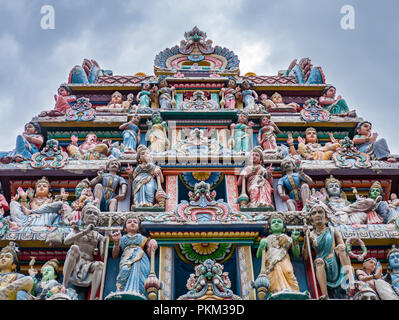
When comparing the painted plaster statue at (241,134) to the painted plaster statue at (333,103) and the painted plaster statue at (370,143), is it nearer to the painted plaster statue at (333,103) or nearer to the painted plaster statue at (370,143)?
the painted plaster statue at (370,143)

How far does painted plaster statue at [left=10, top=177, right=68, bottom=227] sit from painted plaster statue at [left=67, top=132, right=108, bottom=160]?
4.24 ft

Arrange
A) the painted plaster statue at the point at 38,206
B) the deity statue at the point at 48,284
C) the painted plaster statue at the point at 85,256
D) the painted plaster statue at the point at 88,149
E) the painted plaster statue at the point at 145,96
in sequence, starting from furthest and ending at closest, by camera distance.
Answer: the painted plaster statue at the point at 145,96 < the painted plaster statue at the point at 88,149 < the painted plaster statue at the point at 38,206 < the painted plaster statue at the point at 85,256 < the deity statue at the point at 48,284

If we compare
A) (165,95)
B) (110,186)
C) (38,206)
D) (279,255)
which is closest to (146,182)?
(110,186)

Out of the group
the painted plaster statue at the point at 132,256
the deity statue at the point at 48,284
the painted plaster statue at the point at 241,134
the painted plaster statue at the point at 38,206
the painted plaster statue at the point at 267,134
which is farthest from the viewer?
the painted plaster statue at the point at 267,134

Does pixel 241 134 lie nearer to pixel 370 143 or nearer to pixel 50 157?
pixel 370 143

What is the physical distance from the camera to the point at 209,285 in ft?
31.1

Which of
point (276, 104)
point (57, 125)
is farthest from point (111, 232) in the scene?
point (276, 104)

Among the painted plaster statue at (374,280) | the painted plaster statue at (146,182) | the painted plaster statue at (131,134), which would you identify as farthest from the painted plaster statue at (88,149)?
the painted plaster statue at (374,280)

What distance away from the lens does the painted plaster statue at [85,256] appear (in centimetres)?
988

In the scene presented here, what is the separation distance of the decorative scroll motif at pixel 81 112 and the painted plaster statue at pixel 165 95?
6.29 feet

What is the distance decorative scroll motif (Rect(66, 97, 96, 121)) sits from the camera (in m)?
15.3

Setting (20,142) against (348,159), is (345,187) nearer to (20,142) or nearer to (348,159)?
(348,159)

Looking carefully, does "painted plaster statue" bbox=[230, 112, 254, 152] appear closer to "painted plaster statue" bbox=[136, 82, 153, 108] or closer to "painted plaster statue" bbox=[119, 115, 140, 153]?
"painted plaster statue" bbox=[119, 115, 140, 153]

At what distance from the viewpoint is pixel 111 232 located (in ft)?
35.1
